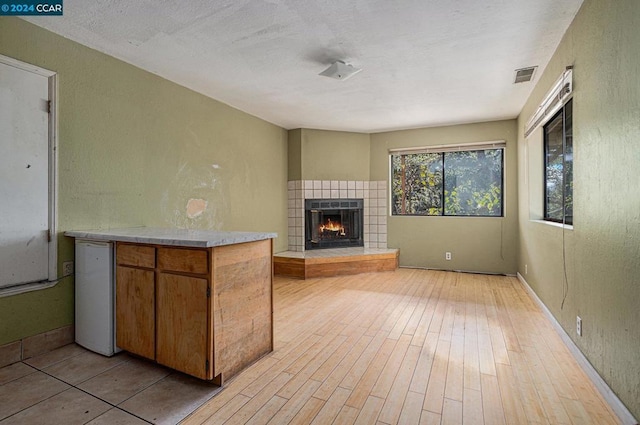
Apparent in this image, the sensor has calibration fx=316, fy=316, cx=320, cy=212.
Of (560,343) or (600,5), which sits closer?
(600,5)

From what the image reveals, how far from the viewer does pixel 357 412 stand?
161 cm

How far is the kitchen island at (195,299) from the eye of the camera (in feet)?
5.82

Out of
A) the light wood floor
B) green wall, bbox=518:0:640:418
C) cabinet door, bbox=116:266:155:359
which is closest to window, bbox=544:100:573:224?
green wall, bbox=518:0:640:418

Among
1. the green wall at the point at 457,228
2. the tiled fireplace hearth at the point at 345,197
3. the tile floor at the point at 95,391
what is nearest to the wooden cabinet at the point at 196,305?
the tile floor at the point at 95,391

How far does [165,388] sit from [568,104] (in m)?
3.48

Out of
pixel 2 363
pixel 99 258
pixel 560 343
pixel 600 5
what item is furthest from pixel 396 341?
pixel 2 363

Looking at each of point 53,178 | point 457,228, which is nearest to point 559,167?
point 457,228

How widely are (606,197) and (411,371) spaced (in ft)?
4.90

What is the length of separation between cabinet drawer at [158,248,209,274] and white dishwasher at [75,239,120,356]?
543 mm

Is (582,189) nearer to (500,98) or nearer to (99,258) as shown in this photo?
(500,98)

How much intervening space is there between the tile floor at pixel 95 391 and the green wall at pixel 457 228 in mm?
4116

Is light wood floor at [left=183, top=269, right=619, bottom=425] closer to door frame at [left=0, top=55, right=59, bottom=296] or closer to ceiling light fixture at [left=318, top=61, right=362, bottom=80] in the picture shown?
door frame at [left=0, top=55, right=59, bottom=296]

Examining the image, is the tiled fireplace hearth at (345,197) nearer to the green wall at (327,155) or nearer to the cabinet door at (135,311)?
the green wall at (327,155)

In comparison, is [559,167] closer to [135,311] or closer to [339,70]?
[339,70]
